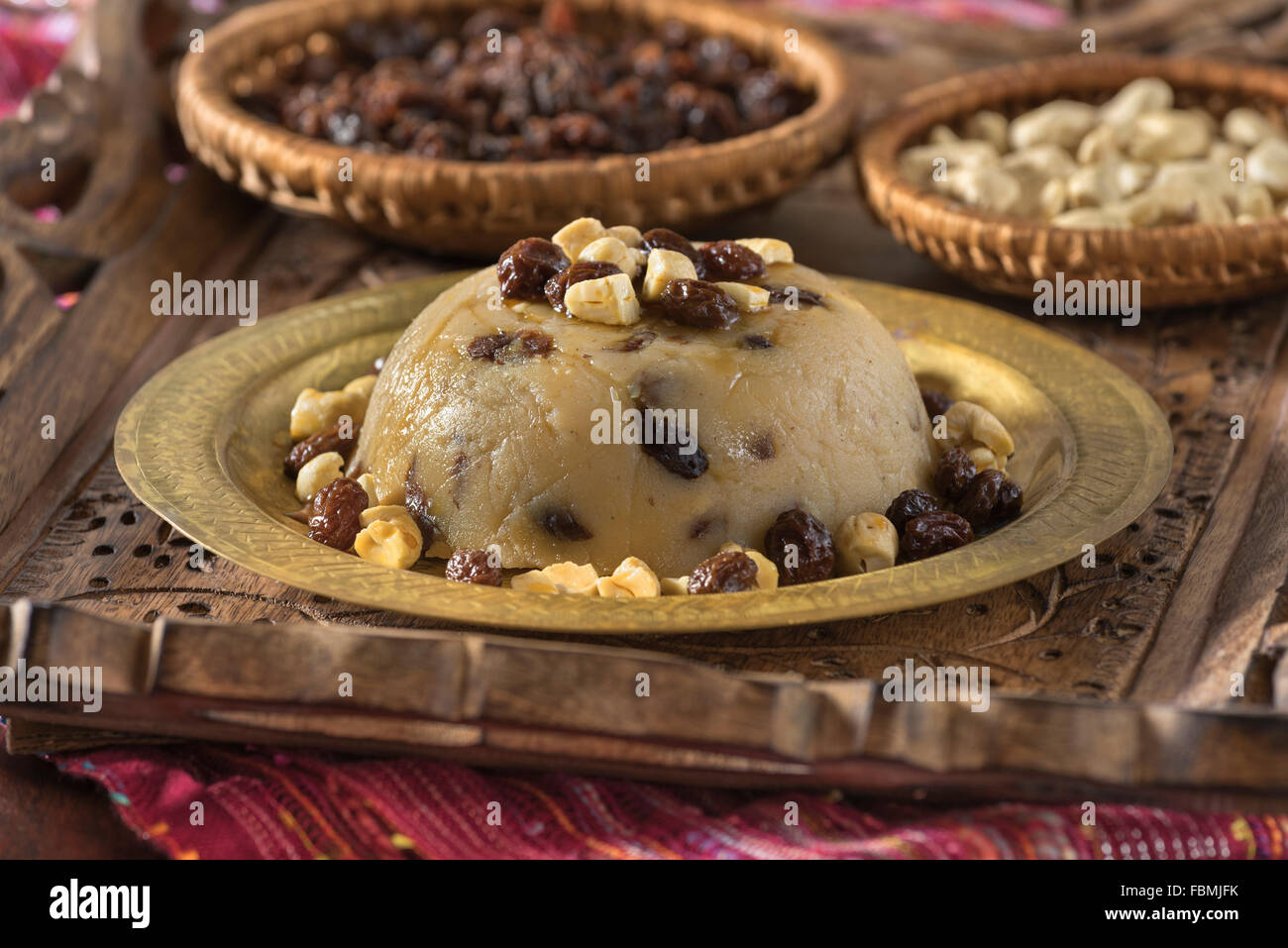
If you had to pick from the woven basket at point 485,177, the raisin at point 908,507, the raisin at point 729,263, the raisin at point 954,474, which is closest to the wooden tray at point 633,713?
the raisin at point 908,507

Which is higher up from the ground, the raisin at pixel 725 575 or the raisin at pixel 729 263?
the raisin at pixel 729 263

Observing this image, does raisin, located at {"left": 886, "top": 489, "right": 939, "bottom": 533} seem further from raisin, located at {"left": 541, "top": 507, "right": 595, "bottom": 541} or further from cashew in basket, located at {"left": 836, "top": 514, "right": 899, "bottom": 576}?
raisin, located at {"left": 541, "top": 507, "right": 595, "bottom": 541}

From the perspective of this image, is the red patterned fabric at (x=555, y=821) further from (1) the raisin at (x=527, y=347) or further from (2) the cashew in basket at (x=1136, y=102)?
(2) the cashew in basket at (x=1136, y=102)

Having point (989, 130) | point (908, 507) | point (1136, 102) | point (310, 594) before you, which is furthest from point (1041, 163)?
point (310, 594)

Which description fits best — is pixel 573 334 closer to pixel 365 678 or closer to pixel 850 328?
pixel 850 328

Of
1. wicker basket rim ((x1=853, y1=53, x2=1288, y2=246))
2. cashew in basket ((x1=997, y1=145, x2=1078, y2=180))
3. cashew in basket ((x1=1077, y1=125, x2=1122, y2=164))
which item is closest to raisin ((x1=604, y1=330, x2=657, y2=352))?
wicker basket rim ((x1=853, y1=53, x2=1288, y2=246))

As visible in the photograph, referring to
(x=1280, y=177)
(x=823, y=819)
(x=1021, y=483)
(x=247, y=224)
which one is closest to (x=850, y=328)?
(x=1021, y=483)
